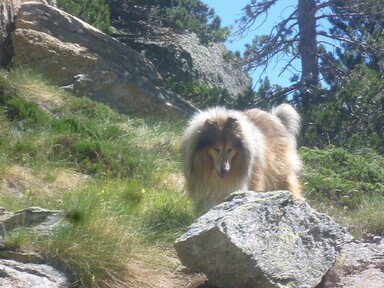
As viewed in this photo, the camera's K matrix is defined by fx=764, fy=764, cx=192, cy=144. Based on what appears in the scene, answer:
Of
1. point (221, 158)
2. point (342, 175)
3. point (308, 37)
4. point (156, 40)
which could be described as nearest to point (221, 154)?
point (221, 158)

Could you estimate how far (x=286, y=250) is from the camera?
5688 millimetres

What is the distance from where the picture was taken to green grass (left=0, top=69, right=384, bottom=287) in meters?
5.70

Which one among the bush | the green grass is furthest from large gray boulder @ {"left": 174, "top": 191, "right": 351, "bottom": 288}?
the bush

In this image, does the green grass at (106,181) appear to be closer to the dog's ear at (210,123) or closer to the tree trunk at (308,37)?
the dog's ear at (210,123)

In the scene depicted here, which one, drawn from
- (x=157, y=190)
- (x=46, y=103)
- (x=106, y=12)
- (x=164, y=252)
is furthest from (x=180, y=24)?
(x=164, y=252)

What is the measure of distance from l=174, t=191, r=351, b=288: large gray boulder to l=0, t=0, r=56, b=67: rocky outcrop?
6.89 m

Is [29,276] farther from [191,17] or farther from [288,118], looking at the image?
[191,17]

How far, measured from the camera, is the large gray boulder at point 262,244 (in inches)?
217

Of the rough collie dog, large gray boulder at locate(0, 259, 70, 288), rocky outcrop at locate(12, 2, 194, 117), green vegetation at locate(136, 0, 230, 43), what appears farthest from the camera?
green vegetation at locate(136, 0, 230, 43)

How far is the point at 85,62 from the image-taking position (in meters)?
12.7

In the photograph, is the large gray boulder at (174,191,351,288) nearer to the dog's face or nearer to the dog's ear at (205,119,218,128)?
the dog's face

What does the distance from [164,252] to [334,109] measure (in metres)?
7.89

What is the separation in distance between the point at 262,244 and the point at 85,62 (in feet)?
25.5

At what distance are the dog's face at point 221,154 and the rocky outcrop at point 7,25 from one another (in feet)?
16.1
